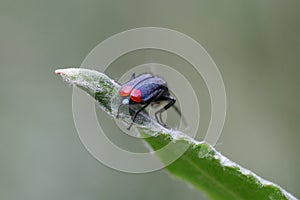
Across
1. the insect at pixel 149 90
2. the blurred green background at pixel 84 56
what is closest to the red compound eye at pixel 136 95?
the insect at pixel 149 90

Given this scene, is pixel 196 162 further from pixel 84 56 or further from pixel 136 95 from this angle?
pixel 84 56

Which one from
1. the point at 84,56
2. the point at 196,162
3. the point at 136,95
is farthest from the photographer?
the point at 84,56

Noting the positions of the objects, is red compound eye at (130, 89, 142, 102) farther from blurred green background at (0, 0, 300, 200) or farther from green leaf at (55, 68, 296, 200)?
blurred green background at (0, 0, 300, 200)

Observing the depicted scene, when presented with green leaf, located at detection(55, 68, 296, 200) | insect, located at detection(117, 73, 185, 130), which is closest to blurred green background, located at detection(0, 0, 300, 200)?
insect, located at detection(117, 73, 185, 130)

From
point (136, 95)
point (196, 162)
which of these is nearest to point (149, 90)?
point (136, 95)

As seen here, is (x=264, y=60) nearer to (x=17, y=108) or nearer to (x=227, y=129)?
(x=227, y=129)

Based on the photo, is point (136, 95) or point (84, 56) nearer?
point (136, 95)

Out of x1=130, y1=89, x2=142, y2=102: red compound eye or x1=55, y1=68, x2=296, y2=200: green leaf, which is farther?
x1=130, y1=89, x2=142, y2=102: red compound eye
